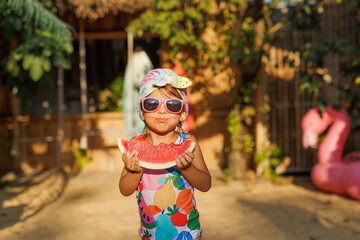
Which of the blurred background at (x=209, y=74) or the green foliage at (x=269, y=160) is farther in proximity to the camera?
the green foliage at (x=269, y=160)

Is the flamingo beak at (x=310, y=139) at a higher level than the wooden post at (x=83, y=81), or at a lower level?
lower

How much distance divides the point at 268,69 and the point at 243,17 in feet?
3.43

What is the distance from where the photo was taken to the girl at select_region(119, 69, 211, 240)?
5.39 feet

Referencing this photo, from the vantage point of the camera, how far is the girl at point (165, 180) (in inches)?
64.7

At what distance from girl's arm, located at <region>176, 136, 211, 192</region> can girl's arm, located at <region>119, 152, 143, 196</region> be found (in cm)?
20

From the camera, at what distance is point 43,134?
6887 millimetres

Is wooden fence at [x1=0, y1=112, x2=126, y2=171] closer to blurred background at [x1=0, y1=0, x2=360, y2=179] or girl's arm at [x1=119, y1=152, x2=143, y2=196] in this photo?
blurred background at [x1=0, y1=0, x2=360, y2=179]

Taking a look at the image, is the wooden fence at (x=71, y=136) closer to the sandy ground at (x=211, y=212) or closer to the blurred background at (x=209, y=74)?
the blurred background at (x=209, y=74)

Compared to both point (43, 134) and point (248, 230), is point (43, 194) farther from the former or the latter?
point (248, 230)

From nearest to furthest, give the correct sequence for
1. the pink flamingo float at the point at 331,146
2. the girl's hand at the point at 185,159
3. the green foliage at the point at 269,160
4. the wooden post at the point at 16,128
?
1. the girl's hand at the point at 185,159
2. the pink flamingo float at the point at 331,146
3. the green foliage at the point at 269,160
4. the wooden post at the point at 16,128

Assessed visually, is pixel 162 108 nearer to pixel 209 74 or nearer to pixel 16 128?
pixel 209 74

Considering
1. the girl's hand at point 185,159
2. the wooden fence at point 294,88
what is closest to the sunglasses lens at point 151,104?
the girl's hand at point 185,159

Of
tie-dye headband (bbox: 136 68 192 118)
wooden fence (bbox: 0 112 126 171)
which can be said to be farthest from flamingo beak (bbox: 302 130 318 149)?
wooden fence (bbox: 0 112 126 171)

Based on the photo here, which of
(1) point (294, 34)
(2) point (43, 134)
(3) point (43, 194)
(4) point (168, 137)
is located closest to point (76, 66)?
(2) point (43, 134)
